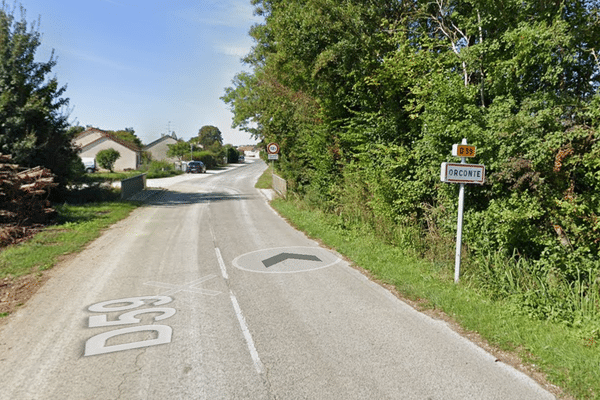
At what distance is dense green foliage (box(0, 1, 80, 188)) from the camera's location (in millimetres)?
16578

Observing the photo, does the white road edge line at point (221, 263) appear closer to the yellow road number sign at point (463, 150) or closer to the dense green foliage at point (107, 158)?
the yellow road number sign at point (463, 150)

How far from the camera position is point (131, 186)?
25.1m

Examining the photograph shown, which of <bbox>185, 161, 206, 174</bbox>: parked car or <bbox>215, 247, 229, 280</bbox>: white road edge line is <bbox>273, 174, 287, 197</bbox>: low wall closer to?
<bbox>215, 247, 229, 280</bbox>: white road edge line

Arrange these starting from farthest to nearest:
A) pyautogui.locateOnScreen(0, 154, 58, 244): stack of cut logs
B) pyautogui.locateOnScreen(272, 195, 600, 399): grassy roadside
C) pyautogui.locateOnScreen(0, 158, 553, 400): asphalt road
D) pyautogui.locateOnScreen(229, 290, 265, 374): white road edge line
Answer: pyautogui.locateOnScreen(0, 154, 58, 244): stack of cut logs
pyautogui.locateOnScreen(229, 290, 265, 374): white road edge line
pyautogui.locateOnScreen(272, 195, 600, 399): grassy roadside
pyautogui.locateOnScreen(0, 158, 553, 400): asphalt road

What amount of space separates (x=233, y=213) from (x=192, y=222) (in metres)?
2.90

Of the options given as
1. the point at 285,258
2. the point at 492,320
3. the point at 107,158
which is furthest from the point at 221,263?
the point at 107,158

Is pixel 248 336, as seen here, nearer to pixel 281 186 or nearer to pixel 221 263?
pixel 221 263

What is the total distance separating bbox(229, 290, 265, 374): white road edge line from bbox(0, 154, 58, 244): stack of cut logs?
8579 millimetres

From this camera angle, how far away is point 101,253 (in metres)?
10.4

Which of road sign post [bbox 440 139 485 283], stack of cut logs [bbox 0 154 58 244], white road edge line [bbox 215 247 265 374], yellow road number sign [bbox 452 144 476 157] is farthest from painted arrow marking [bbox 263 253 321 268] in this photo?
stack of cut logs [bbox 0 154 58 244]

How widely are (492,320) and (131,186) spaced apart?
23.6 meters

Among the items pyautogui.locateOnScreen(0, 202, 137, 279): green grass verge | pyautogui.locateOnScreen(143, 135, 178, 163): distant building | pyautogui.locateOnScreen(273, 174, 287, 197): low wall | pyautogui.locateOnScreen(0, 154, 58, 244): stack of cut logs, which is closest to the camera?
pyautogui.locateOnScreen(0, 202, 137, 279): green grass verge

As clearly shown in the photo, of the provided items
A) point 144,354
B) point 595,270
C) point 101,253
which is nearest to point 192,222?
point 101,253

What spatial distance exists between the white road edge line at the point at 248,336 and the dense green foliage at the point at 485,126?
4.03 meters
